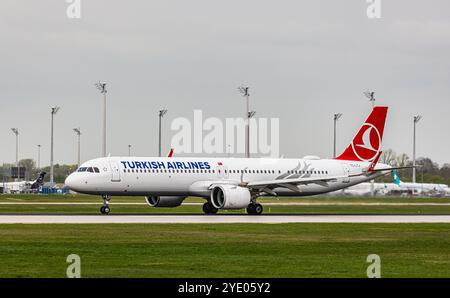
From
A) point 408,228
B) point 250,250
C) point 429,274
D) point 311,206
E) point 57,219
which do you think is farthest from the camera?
point 311,206

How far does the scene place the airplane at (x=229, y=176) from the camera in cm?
7088

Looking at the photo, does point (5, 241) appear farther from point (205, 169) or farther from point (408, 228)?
point (205, 169)

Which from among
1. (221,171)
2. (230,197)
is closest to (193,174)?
(221,171)

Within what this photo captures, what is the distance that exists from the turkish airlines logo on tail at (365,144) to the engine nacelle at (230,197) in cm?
1472

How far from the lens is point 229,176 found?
76.4 metres

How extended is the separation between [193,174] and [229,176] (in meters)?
3.60

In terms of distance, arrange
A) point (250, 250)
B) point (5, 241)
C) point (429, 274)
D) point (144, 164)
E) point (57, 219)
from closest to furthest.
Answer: point (429, 274)
point (250, 250)
point (5, 241)
point (57, 219)
point (144, 164)

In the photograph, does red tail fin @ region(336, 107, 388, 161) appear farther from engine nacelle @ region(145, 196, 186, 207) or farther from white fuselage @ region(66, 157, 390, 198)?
engine nacelle @ region(145, 196, 186, 207)

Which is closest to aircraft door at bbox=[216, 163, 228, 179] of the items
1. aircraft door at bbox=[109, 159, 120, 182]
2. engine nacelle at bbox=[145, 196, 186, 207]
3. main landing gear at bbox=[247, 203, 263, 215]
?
engine nacelle at bbox=[145, 196, 186, 207]

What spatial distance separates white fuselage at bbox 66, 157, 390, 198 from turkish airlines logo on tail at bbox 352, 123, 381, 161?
0.95 meters

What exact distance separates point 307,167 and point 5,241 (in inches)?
1678

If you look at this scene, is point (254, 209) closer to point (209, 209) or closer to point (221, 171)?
point (209, 209)

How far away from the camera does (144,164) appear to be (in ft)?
236
